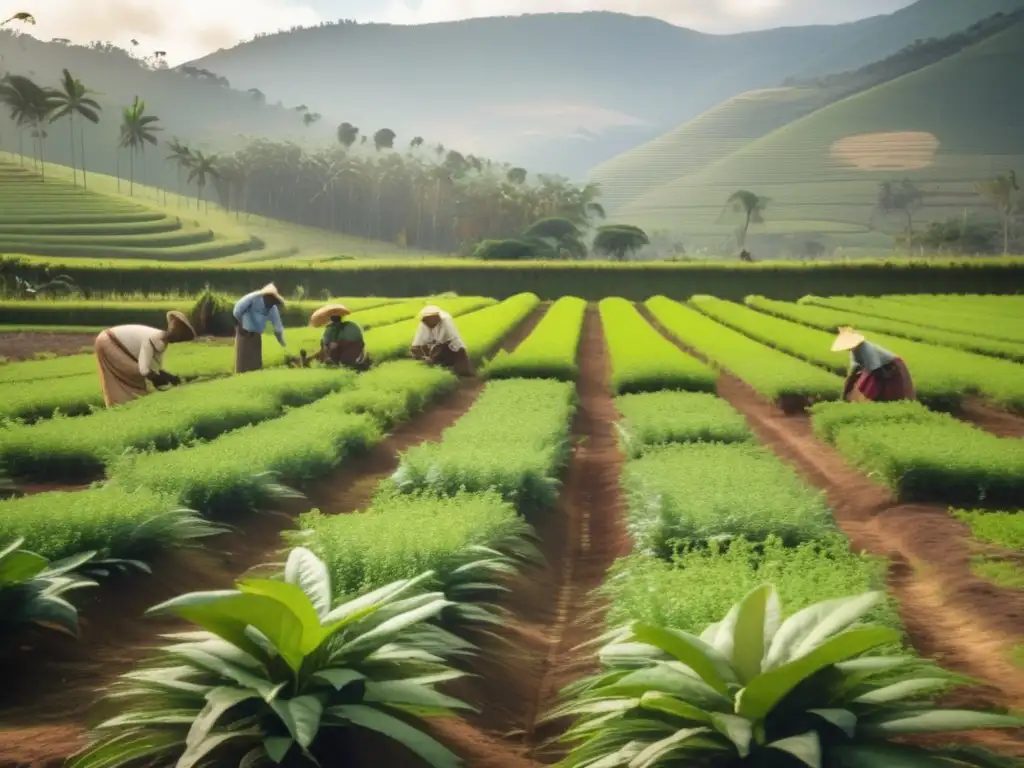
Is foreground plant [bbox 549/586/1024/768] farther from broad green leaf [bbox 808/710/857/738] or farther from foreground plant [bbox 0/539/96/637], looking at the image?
foreground plant [bbox 0/539/96/637]

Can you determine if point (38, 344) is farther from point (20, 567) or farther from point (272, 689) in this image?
point (272, 689)

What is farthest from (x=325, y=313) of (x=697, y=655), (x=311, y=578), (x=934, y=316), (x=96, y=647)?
(x=934, y=316)

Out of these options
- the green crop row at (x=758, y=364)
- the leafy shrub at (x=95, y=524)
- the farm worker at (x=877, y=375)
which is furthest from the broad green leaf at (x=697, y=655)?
the green crop row at (x=758, y=364)

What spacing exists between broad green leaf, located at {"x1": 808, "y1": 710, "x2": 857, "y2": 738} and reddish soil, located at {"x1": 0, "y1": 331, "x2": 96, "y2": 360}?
12312 mm

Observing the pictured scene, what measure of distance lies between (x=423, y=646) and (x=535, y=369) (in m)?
10.2

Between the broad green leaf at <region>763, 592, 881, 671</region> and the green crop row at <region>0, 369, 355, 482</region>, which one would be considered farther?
the green crop row at <region>0, 369, 355, 482</region>

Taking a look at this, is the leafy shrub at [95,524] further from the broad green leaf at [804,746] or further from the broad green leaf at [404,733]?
the broad green leaf at [804,746]

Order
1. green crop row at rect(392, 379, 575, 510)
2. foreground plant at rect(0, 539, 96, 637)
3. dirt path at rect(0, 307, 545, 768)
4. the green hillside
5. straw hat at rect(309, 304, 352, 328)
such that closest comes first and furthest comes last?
dirt path at rect(0, 307, 545, 768) → foreground plant at rect(0, 539, 96, 637) → green crop row at rect(392, 379, 575, 510) → straw hat at rect(309, 304, 352, 328) → the green hillside

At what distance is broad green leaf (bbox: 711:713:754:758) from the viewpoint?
2.71 metres

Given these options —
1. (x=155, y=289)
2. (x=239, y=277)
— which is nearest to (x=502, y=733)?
(x=155, y=289)

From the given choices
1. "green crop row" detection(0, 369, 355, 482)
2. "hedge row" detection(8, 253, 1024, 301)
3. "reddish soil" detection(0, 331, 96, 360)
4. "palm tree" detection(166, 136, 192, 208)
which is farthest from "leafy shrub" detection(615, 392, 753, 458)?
"hedge row" detection(8, 253, 1024, 301)

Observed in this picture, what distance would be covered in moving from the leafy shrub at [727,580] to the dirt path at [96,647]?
6.68ft

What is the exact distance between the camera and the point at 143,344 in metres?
9.27

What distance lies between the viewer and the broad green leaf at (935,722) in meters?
Answer: 2.76
